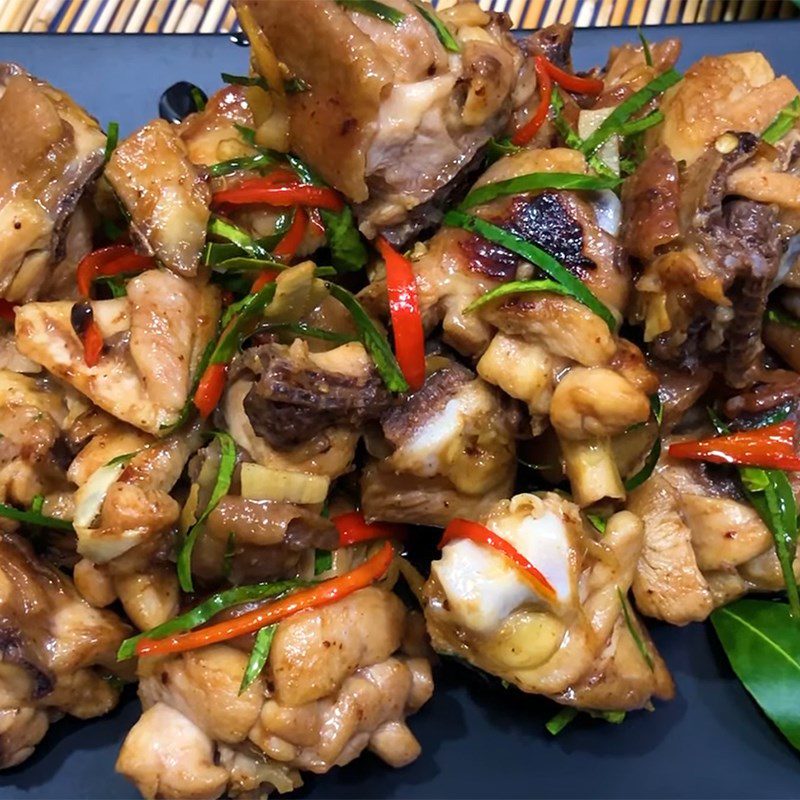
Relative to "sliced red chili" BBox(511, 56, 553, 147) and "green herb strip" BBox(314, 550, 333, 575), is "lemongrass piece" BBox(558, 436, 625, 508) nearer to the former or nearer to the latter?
"green herb strip" BBox(314, 550, 333, 575)

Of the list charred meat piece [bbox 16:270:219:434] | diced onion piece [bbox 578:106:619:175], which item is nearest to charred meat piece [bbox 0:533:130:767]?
charred meat piece [bbox 16:270:219:434]

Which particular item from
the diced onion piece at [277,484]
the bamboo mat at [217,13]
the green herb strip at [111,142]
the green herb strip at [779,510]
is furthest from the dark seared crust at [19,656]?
the bamboo mat at [217,13]

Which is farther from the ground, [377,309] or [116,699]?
[377,309]

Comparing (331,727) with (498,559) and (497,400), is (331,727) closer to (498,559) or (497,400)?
(498,559)

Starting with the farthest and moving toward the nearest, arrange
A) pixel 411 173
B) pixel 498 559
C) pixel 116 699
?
pixel 116 699, pixel 411 173, pixel 498 559

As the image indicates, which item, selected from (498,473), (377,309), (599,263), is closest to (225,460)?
(377,309)

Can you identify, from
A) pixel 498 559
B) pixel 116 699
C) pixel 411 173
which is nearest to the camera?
pixel 498 559
